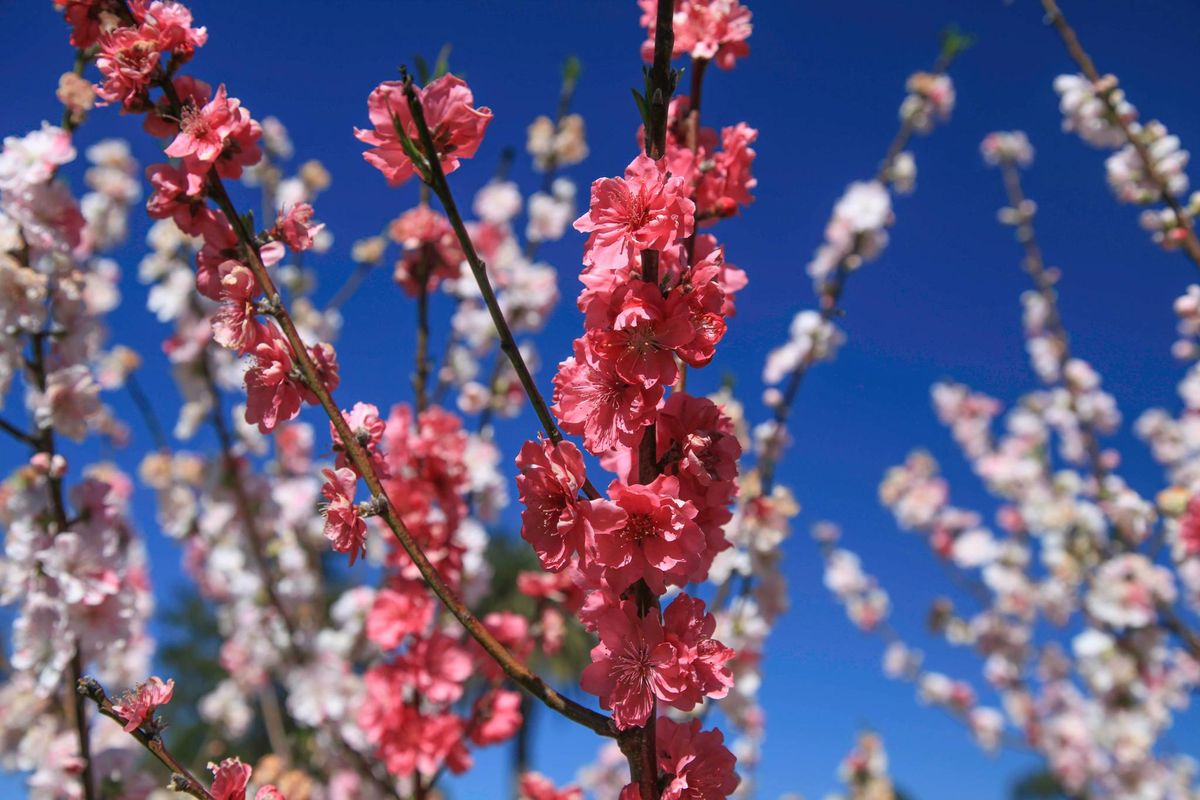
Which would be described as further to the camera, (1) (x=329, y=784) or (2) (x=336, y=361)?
(1) (x=329, y=784)

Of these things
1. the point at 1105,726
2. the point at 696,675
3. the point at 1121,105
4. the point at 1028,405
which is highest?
the point at 1028,405

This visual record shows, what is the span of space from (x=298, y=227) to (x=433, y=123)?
301 millimetres

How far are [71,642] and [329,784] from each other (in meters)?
2.04

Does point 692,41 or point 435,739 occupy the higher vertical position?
point 692,41

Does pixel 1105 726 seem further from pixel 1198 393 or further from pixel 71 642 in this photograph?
pixel 71 642

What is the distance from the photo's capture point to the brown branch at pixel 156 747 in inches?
38.7

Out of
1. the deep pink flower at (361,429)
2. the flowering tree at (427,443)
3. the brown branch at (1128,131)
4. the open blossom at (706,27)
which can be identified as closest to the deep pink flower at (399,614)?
the flowering tree at (427,443)

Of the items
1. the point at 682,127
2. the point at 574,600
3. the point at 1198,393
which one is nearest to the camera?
the point at 682,127

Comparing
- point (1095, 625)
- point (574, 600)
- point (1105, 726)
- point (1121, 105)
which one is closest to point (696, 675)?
point (574, 600)

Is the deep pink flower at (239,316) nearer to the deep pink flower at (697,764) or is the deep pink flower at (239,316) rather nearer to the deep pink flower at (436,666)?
the deep pink flower at (697,764)

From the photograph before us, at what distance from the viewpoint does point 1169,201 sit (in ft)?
8.89

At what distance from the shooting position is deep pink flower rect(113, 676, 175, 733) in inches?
40.3

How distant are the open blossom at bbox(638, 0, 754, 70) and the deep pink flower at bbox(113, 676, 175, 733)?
1253 mm

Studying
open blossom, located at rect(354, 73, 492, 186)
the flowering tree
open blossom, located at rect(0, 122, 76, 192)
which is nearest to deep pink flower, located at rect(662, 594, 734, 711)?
the flowering tree
